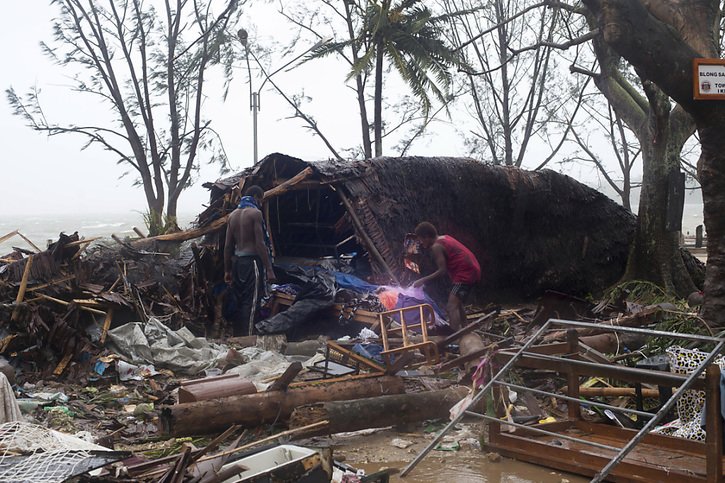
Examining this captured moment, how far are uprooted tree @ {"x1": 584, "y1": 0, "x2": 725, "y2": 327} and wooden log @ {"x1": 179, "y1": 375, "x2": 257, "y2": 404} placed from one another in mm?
4742

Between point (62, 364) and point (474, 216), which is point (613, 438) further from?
point (474, 216)

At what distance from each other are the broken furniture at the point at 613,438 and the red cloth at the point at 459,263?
2.84m

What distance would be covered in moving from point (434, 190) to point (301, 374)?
5684 millimetres

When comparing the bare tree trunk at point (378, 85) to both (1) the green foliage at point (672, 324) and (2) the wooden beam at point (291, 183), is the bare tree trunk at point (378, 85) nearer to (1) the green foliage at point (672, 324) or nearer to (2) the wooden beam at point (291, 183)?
(2) the wooden beam at point (291, 183)

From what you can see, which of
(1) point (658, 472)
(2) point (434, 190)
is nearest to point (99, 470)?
(1) point (658, 472)

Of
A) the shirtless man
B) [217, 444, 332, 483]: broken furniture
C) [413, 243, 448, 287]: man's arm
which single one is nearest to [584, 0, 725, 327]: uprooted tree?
[413, 243, 448, 287]: man's arm

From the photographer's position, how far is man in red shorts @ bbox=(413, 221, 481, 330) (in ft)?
27.6

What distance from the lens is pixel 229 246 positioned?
963cm

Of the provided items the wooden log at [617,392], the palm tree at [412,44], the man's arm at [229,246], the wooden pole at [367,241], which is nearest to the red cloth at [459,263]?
the wooden pole at [367,241]

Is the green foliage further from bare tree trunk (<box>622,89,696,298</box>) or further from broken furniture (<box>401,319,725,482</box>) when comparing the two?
broken furniture (<box>401,319,725,482</box>)

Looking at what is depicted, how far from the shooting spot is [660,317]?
25.9ft

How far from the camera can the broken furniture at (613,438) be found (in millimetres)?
3791

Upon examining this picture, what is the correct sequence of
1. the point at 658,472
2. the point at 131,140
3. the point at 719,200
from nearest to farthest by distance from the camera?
the point at 658,472
the point at 719,200
the point at 131,140

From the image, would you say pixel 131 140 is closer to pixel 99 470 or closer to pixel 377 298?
pixel 377 298
